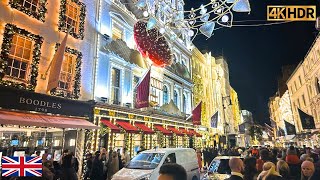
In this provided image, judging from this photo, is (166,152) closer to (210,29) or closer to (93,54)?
(210,29)

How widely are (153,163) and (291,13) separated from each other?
7541 mm

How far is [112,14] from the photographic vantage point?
20.2 m

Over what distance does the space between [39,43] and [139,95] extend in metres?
7.60

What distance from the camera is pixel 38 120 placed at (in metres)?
12.2

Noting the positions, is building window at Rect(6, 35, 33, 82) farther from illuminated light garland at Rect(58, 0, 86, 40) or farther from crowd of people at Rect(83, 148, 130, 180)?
crowd of people at Rect(83, 148, 130, 180)

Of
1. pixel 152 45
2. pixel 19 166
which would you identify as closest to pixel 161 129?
pixel 152 45

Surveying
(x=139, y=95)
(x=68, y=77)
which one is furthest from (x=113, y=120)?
(x=68, y=77)

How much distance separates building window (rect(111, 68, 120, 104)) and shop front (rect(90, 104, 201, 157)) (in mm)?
941

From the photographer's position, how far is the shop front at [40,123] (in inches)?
467

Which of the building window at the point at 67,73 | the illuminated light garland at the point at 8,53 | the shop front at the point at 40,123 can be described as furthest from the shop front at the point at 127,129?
the illuminated light garland at the point at 8,53

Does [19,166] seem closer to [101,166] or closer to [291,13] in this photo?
[101,166]

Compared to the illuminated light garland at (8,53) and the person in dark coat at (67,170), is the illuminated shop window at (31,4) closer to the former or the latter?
the illuminated light garland at (8,53)

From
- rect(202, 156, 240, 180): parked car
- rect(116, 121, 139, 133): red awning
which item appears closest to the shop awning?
rect(116, 121, 139, 133): red awning

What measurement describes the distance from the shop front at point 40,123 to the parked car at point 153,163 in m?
5.12
